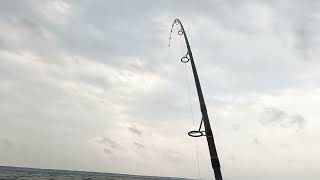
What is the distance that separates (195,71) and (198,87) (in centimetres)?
70

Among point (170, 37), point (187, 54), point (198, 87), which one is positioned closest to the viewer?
point (198, 87)

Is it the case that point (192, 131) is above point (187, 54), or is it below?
below

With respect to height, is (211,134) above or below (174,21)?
below

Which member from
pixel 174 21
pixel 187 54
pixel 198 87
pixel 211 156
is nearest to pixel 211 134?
pixel 211 156

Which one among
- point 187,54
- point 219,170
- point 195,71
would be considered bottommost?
point 219,170

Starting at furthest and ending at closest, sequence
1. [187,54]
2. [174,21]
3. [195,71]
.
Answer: [174,21]
[187,54]
[195,71]

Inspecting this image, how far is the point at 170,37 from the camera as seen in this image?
521 inches

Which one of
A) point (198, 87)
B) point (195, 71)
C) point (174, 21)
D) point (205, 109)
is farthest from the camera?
point (174, 21)

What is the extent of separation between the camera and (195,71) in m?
8.38

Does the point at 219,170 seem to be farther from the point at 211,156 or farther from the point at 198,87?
the point at 198,87

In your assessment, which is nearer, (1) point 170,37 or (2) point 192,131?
(2) point 192,131

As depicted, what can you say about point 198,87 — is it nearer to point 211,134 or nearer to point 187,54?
point 211,134

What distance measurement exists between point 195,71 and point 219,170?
2.88m

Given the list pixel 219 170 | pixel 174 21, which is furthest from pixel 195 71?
pixel 174 21
